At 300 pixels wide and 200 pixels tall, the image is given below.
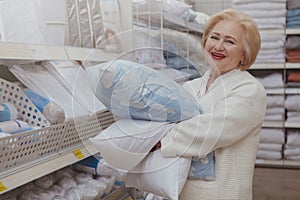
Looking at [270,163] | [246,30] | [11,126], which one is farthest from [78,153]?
[270,163]

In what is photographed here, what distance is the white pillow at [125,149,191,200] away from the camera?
106 cm

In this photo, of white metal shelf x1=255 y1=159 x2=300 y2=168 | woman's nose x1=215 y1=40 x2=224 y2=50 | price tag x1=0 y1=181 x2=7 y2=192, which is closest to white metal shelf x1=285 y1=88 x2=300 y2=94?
white metal shelf x1=255 y1=159 x2=300 y2=168

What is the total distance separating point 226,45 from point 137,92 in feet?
1.46

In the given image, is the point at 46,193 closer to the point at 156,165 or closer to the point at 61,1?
the point at 156,165

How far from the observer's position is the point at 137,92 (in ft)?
3.03

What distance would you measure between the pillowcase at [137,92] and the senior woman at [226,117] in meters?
0.08

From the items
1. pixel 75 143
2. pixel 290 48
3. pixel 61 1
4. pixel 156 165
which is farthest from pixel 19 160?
pixel 290 48

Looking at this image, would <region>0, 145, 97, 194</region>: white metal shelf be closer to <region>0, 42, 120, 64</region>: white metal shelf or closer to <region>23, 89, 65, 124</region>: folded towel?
<region>23, 89, 65, 124</region>: folded towel

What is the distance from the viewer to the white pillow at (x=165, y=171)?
3.47 feet

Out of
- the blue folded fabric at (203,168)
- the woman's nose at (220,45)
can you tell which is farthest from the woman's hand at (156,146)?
the woman's nose at (220,45)

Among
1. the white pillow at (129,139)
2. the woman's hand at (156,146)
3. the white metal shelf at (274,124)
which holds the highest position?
the white pillow at (129,139)

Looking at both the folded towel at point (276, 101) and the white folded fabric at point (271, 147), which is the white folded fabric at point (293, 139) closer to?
the white folded fabric at point (271, 147)

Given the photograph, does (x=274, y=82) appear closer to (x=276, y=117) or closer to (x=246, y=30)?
→ (x=276, y=117)

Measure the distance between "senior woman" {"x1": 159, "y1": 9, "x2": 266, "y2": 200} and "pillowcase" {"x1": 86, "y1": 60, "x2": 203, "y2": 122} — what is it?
0.26ft
